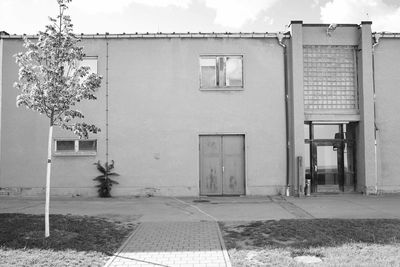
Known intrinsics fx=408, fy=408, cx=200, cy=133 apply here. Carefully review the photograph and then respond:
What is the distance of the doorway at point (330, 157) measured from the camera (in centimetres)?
1673

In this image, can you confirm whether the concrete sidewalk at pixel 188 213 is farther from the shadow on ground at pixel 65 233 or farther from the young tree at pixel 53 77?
the young tree at pixel 53 77

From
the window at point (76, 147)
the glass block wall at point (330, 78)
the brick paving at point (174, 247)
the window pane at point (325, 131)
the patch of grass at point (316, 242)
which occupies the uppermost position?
the glass block wall at point (330, 78)

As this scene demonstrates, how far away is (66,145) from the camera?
1661cm

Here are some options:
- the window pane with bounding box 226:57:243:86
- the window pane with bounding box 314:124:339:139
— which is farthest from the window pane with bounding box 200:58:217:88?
the window pane with bounding box 314:124:339:139

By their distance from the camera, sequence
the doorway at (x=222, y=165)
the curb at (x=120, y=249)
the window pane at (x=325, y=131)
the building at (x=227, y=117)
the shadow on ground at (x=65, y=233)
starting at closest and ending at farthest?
the curb at (x=120, y=249) → the shadow on ground at (x=65, y=233) → the building at (x=227, y=117) → the doorway at (x=222, y=165) → the window pane at (x=325, y=131)

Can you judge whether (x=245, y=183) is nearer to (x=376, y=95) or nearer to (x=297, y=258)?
(x=376, y=95)

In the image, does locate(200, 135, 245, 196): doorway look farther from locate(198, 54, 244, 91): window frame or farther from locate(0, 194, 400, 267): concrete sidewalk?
locate(198, 54, 244, 91): window frame

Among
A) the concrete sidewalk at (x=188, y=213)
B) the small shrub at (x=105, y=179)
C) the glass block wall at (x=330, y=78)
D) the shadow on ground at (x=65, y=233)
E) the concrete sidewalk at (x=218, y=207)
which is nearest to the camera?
the concrete sidewalk at (x=188, y=213)

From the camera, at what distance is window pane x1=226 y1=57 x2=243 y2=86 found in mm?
16859

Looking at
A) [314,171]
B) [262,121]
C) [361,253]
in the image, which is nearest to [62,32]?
[361,253]

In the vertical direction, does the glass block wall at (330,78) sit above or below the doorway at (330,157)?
above

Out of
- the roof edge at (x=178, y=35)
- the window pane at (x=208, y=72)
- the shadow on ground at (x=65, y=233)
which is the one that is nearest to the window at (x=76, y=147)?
the roof edge at (x=178, y=35)

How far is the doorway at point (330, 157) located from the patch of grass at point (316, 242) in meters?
6.82

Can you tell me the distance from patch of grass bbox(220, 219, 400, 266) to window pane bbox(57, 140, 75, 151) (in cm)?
897
